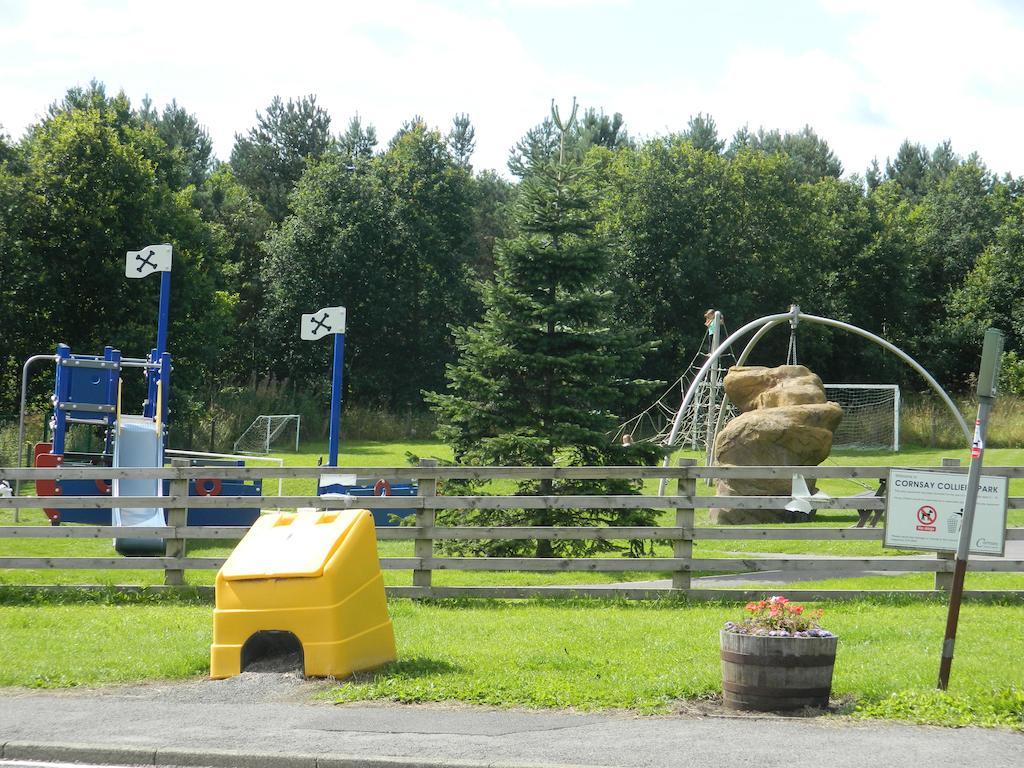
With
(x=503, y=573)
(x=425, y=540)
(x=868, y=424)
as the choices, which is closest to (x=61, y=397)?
(x=503, y=573)

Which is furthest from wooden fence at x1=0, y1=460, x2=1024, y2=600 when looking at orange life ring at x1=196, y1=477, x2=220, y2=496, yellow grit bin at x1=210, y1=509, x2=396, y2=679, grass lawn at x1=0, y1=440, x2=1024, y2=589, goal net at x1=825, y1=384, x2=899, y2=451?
goal net at x1=825, y1=384, x2=899, y2=451

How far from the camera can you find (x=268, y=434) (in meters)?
41.7

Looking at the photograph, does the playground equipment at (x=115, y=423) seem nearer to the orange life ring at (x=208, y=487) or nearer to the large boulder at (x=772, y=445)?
the orange life ring at (x=208, y=487)

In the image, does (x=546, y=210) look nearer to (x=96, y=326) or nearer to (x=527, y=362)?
(x=527, y=362)

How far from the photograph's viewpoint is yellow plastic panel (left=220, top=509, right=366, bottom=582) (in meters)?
8.24

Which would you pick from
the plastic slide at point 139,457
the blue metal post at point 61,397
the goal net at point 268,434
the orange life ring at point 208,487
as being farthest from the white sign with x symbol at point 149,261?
the goal net at point 268,434

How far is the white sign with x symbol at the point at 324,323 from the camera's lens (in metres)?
19.0

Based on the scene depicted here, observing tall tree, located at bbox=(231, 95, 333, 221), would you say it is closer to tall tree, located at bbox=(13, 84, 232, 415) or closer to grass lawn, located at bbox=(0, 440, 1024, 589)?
tall tree, located at bbox=(13, 84, 232, 415)

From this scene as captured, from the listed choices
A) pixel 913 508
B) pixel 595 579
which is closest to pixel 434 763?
pixel 913 508

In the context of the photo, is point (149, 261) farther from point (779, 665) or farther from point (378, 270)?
point (378, 270)

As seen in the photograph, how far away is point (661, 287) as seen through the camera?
55.8m

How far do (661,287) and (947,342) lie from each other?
13996 mm

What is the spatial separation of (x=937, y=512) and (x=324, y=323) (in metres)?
11.4

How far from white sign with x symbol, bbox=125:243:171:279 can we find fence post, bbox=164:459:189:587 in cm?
836
